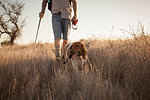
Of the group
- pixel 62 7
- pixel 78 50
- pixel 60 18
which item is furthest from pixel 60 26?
pixel 78 50

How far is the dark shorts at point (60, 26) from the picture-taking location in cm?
355

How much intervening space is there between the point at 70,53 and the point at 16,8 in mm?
22428

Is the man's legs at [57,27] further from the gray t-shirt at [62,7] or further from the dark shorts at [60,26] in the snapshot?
the gray t-shirt at [62,7]

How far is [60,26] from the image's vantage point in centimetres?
360

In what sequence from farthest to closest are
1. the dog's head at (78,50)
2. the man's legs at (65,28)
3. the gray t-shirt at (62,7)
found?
the man's legs at (65,28), the gray t-shirt at (62,7), the dog's head at (78,50)

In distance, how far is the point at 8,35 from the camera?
811 inches

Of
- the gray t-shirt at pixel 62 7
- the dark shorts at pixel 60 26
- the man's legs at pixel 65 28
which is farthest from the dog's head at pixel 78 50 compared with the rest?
the gray t-shirt at pixel 62 7

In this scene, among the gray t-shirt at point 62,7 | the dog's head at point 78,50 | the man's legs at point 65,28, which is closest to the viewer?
the dog's head at point 78,50

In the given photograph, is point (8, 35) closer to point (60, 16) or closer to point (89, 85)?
point (60, 16)

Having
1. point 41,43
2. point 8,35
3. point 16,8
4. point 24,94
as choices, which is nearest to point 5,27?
point 8,35

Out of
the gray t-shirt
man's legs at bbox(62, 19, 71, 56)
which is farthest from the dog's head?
the gray t-shirt

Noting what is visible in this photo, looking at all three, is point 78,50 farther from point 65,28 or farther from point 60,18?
point 60,18

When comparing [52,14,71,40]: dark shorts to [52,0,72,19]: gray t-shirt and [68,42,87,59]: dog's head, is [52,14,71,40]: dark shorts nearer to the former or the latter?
[52,0,72,19]: gray t-shirt

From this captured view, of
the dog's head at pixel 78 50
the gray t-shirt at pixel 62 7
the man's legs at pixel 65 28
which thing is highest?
the gray t-shirt at pixel 62 7
